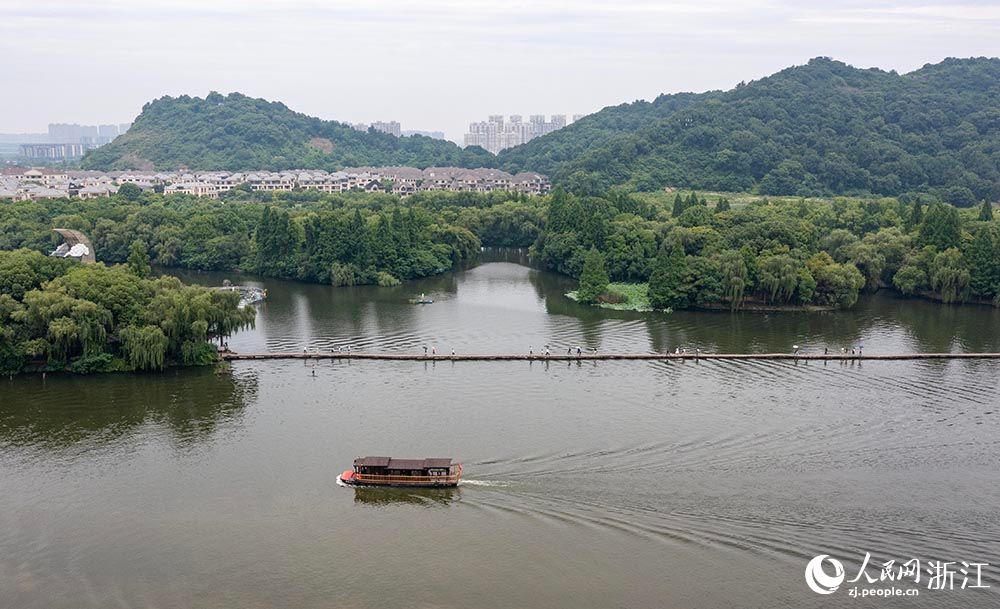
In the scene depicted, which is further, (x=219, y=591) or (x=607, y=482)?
(x=607, y=482)

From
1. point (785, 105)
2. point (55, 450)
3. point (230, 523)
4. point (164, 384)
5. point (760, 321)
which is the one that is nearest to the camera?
point (230, 523)

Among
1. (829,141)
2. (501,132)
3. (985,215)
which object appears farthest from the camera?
(501,132)

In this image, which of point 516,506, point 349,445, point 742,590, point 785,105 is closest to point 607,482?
point 516,506

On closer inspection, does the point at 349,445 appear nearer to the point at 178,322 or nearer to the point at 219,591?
the point at 219,591

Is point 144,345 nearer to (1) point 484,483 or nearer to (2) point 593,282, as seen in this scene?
(1) point 484,483

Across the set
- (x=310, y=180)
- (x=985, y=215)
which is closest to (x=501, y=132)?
(x=310, y=180)

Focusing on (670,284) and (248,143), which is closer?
(670,284)
